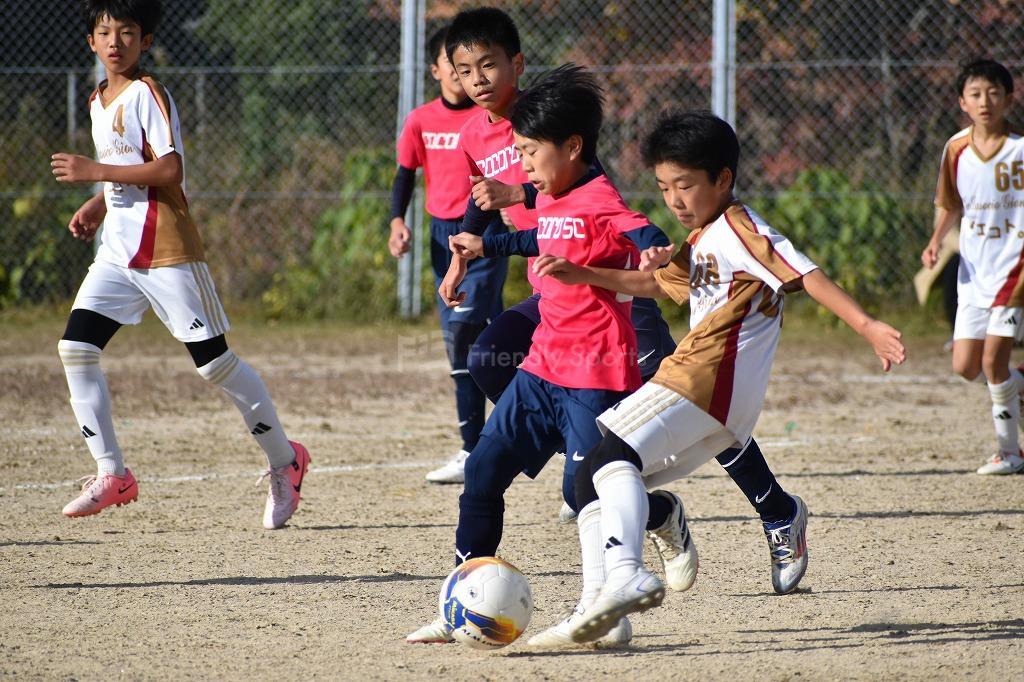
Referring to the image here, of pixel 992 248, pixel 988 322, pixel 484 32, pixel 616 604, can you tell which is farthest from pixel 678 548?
pixel 992 248

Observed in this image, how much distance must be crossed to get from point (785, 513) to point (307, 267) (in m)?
9.72

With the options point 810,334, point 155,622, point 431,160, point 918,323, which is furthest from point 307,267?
point 155,622

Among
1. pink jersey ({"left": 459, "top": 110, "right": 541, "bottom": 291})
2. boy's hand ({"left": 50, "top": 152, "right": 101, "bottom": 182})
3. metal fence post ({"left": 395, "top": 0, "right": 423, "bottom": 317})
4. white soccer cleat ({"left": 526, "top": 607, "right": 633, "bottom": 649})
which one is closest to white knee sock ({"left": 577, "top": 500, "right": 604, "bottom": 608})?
white soccer cleat ({"left": 526, "top": 607, "right": 633, "bottom": 649})

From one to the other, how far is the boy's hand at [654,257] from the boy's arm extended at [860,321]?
0.39m

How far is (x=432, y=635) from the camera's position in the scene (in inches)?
150

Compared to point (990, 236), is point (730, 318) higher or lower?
higher

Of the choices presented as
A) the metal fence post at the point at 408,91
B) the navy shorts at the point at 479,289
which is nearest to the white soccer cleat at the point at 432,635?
the navy shorts at the point at 479,289

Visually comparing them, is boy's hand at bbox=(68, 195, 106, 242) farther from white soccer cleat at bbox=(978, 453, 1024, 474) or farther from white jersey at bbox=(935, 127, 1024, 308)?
white soccer cleat at bbox=(978, 453, 1024, 474)

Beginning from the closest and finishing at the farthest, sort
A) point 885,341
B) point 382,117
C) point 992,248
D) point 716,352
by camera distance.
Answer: point 885,341
point 716,352
point 992,248
point 382,117

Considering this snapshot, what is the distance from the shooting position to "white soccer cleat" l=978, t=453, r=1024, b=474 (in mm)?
6512

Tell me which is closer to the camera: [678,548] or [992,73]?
[678,548]

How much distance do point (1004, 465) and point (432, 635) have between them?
Result: 3.83m

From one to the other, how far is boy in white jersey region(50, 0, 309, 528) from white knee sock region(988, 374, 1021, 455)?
386 centimetres

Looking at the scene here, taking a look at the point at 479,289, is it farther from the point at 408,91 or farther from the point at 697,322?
the point at 408,91
